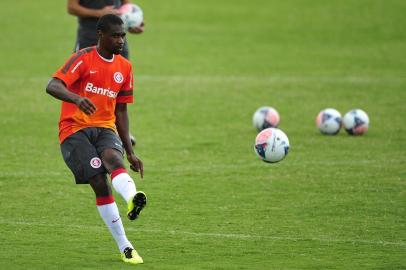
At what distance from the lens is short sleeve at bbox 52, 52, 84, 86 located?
33.7 ft

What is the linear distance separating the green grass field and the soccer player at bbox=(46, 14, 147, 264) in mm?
690

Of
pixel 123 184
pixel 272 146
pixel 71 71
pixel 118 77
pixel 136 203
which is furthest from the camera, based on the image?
pixel 272 146

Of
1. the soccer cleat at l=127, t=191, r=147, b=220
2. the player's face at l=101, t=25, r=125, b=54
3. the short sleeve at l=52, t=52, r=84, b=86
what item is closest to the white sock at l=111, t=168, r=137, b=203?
the soccer cleat at l=127, t=191, r=147, b=220

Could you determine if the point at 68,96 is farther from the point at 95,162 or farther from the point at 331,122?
the point at 331,122

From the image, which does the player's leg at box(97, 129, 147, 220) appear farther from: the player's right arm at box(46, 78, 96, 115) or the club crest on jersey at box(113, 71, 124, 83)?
the player's right arm at box(46, 78, 96, 115)

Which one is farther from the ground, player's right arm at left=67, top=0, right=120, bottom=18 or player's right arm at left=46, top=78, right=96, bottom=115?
player's right arm at left=67, top=0, right=120, bottom=18

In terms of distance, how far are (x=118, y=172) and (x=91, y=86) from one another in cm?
105

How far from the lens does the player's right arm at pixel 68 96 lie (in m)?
9.59

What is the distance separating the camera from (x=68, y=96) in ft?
32.3

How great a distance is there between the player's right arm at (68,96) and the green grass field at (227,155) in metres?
1.59

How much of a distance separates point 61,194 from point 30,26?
2363cm

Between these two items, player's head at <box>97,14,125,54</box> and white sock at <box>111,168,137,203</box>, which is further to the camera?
player's head at <box>97,14,125,54</box>

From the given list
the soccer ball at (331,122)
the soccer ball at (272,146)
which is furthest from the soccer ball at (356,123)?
the soccer ball at (272,146)

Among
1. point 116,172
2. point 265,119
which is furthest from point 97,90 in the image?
point 265,119
